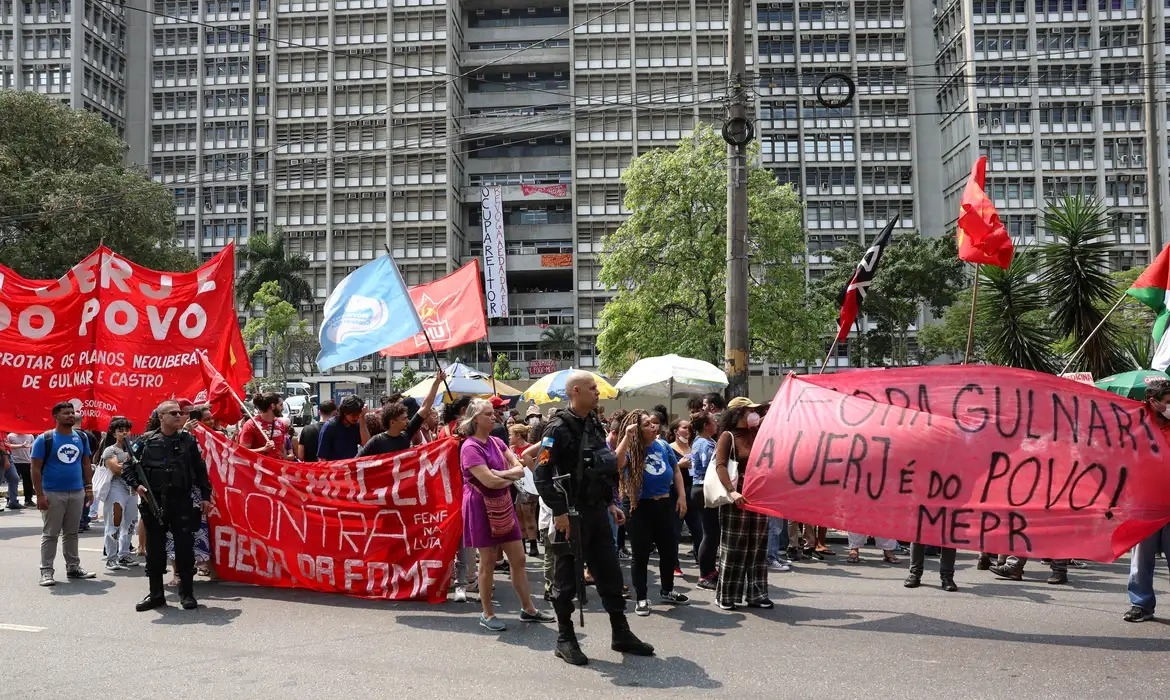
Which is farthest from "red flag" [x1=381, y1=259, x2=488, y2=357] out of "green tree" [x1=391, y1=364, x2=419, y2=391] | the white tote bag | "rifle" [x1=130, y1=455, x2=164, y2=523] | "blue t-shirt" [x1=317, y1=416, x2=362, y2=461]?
"green tree" [x1=391, y1=364, x2=419, y2=391]

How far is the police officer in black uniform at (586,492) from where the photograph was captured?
6477 millimetres

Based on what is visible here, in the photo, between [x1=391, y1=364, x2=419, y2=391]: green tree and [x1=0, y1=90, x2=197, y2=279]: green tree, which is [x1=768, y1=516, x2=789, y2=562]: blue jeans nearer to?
[x1=0, y1=90, x2=197, y2=279]: green tree

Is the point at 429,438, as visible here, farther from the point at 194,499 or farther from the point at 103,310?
the point at 103,310

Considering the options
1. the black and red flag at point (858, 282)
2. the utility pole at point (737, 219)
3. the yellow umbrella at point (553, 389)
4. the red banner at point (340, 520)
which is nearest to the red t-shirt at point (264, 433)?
the red banner at point (340, 520)

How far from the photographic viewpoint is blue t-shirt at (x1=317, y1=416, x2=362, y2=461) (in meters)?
9.78

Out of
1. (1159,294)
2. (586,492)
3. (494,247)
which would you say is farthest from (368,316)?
(494,247)

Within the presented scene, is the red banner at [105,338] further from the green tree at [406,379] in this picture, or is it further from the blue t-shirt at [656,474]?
the green tree at [406,379]

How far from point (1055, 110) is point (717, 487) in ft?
226

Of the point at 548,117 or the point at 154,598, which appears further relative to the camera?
the point at 548,117

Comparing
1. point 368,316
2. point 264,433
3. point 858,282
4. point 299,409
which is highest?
point 858,282

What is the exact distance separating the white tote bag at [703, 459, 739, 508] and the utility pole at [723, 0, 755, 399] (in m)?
5.81

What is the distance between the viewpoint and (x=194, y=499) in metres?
8.52

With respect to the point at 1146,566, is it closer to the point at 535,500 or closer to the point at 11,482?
the point at 535,500

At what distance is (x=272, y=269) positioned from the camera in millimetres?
64812
